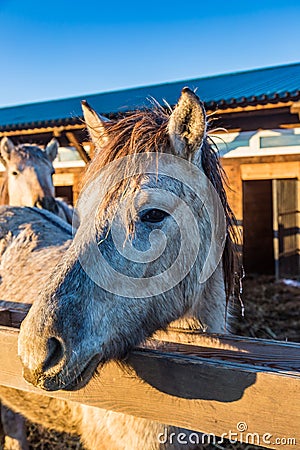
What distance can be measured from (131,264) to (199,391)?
18.8 inches

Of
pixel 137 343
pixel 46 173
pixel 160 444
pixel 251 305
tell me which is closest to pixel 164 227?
pixel 137 343

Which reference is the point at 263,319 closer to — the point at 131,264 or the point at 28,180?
the point at 28,180

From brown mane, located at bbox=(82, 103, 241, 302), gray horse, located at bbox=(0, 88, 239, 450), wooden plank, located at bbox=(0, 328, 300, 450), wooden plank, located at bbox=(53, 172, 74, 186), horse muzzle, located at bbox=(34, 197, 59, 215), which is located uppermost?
wooden plank, located at bbox=(53, 172, 74, 186)

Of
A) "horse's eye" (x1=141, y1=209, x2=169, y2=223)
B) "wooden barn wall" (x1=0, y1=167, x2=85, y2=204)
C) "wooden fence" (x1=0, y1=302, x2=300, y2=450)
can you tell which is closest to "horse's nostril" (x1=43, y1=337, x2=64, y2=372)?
"wooden fence" (x1=0, y1=302, x2=300, y2=450)

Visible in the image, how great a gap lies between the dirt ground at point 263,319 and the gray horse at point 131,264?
5.08ft

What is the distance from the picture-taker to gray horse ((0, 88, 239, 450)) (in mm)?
1311

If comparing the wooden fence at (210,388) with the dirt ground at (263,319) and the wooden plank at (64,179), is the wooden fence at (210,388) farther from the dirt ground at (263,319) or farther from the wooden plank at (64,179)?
the wooden plank at (64,179)

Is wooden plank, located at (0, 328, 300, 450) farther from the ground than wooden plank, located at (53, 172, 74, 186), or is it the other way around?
wooden plank, located at (53, 172, 74, 186)

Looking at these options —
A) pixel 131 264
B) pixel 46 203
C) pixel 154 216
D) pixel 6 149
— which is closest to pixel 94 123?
pixel 154 216

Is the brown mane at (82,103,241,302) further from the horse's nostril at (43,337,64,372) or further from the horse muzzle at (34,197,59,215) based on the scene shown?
the horse muzzle at (34,197,59,215)

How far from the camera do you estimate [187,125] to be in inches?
65.6

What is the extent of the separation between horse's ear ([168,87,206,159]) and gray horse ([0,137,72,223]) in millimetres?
3542

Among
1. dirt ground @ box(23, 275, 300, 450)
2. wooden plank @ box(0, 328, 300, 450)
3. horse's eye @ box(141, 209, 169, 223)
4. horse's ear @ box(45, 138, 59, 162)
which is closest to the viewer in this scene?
Answer: wooden plank @ box(0, 328, 300, 450)

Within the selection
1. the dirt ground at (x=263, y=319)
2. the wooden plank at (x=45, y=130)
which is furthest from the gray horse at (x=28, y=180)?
the dirt ground at (x=263, y=319)
